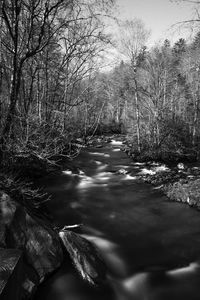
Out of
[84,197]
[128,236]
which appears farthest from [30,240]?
[84,197]

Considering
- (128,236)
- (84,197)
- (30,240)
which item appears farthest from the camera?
(84,197)

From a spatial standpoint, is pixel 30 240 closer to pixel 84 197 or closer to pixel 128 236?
pixel 128 236

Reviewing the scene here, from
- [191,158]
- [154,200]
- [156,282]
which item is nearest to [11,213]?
[156,282]

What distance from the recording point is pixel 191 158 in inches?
661

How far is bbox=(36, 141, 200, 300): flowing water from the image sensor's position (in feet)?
17.3

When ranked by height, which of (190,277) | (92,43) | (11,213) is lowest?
(190,277)

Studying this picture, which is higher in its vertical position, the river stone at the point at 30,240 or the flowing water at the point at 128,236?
the river stone at the point at 30,240

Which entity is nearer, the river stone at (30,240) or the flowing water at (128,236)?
the river stone at (30,240)

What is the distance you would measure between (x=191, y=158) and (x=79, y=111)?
40.3 ft

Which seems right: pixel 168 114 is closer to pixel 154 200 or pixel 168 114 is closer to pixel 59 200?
pixel 154 200

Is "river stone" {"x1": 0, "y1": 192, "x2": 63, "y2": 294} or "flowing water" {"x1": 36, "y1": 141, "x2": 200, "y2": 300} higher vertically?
"river stone" {"x1": 0, "y1": 192, "x2": 63, "y2": 294}

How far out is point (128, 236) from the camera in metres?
7.52

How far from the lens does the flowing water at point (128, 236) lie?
207 inches

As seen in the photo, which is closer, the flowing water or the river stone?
the river stone
